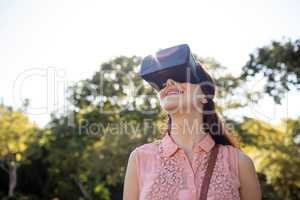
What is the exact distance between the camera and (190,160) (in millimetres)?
2379

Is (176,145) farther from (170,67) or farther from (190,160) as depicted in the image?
(170,67)

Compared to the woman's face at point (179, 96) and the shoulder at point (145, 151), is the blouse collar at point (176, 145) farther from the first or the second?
the woman's face at point (179, 96)

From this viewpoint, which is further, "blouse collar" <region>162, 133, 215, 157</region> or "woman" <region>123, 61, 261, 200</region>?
"blouse collar" <region>162, 133, 215, 157</region>

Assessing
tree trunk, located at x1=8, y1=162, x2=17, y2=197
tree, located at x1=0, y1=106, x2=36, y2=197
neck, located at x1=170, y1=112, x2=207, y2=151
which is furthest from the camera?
tree trunk, located at x1=8, y1=162, x2=17, y2=197

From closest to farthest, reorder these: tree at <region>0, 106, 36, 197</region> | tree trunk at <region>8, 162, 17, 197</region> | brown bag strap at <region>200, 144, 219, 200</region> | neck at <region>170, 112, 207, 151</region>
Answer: brown bag strap at <region>200, 144, 219, 200</region> < neck at <region>170, 112, 207, 151</region> < tree at <region>0, 106, 36, 197</region> < tree trunk at <region>8, 162, 17, 197</region>

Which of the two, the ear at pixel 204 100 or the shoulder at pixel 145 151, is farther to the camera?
the ear at pixel 204 100

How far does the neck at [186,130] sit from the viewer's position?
8.03 ft

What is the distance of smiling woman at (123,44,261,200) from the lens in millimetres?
2252

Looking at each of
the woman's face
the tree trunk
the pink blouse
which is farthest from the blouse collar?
the tree trunk

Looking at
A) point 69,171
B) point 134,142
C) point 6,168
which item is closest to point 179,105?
point 134,142

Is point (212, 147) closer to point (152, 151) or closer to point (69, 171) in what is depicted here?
→ point (152, 151)

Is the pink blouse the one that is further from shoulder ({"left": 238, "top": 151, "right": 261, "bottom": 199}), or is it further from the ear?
the ear

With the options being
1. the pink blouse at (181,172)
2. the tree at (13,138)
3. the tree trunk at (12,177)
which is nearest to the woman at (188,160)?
the pink blouse at (181,172)

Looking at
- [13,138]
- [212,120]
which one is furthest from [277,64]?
[13,138]
